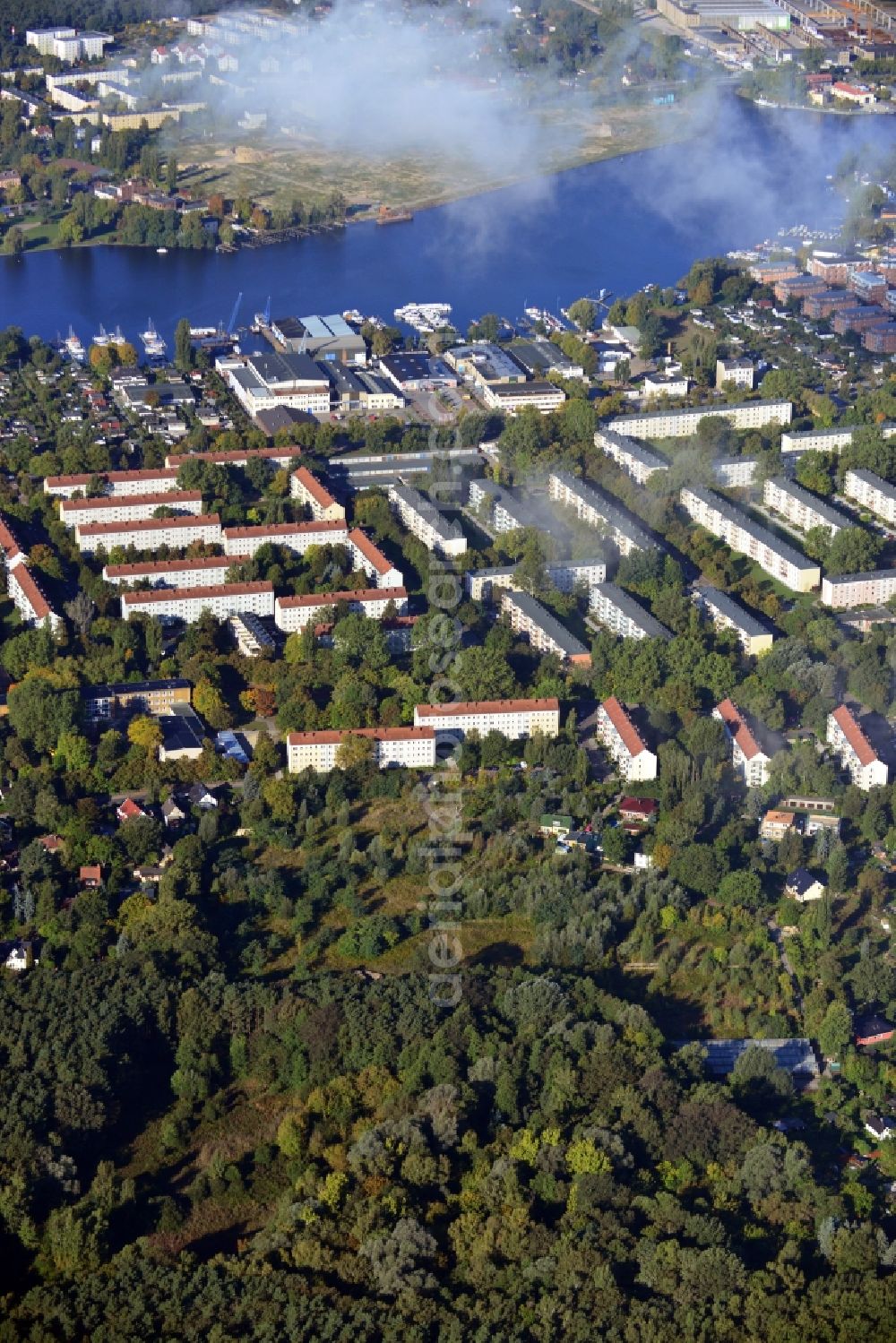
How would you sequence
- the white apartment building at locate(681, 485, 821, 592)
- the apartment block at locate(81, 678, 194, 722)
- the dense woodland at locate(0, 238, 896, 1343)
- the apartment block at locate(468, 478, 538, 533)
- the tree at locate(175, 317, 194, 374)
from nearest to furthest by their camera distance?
the dense woodland at locate(0, 238, 896, 1343) → the apartment block at locate(81, 678, 194, 722) → the white apartment building at locate(681, 485, 821, 592) → the apartment block at locate(468, 478, 538, 533) → the tree at locate(175, 317, 194, 374)

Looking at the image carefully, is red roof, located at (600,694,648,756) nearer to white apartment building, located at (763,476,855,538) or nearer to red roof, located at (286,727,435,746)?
red roof, located at (286,727,435,746)

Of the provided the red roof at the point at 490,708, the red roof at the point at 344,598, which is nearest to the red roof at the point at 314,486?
the red roof at the point at 344,598

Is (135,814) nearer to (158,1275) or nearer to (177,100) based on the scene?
(158,1275)

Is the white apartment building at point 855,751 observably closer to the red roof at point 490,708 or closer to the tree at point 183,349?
the red roof at point 490,708

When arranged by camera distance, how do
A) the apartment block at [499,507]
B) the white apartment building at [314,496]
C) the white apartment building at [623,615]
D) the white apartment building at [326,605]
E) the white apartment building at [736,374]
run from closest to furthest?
the white apartment building at [623,615] → the white apartment building at [326,605] → the white apartment building at [314,496] → the apartment block at [499,507] → the white apartment building at [736,374]

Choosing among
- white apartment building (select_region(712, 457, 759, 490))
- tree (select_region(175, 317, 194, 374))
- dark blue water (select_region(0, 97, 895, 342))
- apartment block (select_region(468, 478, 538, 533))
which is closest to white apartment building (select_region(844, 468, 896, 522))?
white apartment building (select_region(712, 457, 759, 490))

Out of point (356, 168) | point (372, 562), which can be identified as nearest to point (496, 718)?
point (372, 562)

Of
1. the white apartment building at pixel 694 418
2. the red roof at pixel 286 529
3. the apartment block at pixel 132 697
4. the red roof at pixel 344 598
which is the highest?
the apartment block at pixel 132 697
